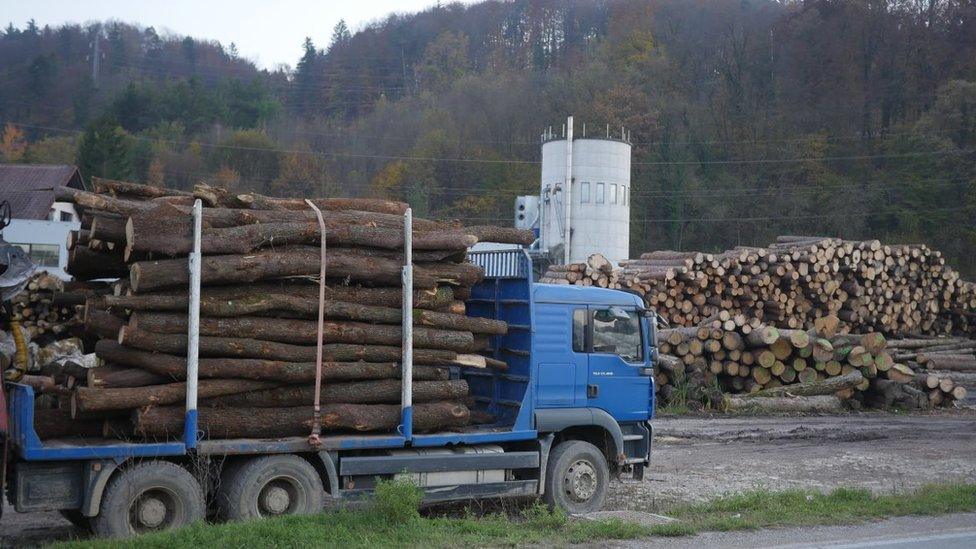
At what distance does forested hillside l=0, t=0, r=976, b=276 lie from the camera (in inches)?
2274

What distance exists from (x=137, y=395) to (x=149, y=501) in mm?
960

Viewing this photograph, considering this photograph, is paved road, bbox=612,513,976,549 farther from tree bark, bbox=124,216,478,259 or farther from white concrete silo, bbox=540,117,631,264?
white concrete silo, bbox=540,117,631,264

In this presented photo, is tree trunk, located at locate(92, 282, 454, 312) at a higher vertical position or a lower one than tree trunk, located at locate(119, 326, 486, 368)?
higher

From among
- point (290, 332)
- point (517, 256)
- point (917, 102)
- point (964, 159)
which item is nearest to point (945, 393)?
point (517, 256)

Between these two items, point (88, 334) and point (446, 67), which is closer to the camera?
point (88, 334)

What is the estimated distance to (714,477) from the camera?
1371 centimetres

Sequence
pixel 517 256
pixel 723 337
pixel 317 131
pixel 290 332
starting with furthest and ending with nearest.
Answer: pixel 317 131
pixel 723 337
pixel 517 256
pixel 290 332

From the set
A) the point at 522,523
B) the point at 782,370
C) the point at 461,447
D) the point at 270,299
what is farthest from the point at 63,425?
the point at 782,370

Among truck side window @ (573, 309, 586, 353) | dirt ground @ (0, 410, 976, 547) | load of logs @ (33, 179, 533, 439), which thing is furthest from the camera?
dirt ground @ (0, 410, 976, 547)

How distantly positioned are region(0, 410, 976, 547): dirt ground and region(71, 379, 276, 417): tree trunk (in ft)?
4.64

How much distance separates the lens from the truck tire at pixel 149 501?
864 centimetres

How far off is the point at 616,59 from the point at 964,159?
3023 centimetres

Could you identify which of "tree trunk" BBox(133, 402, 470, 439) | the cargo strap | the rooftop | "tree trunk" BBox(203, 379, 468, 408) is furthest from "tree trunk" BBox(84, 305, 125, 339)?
the rooftop

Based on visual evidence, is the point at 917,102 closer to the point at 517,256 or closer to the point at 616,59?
the point at 616,59
